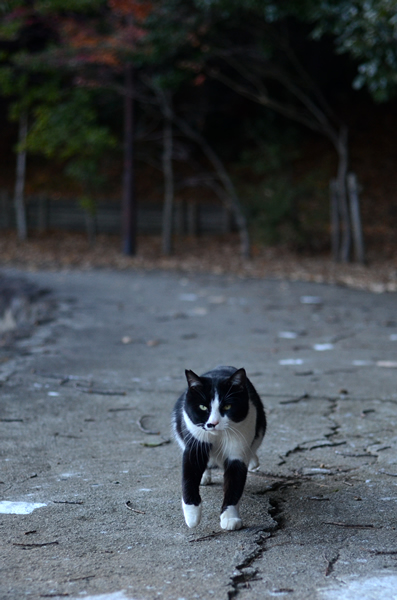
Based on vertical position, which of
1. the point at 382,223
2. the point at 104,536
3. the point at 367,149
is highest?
the point at 367,149

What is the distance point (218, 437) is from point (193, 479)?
0.20 m

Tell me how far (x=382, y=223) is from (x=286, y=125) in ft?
15.3

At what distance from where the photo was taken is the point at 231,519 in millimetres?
2736

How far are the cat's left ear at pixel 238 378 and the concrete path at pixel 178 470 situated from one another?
→ 1.92 ft

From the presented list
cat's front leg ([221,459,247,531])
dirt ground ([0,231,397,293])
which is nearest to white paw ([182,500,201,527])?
cat's front leg ([221,459,247,531])

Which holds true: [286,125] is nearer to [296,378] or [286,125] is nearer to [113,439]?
[296,378]

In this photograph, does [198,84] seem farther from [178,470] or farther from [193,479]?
[193,479]

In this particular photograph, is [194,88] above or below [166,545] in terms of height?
above

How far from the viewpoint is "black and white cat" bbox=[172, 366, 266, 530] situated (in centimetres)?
276

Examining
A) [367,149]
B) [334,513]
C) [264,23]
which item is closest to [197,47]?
[264,23]

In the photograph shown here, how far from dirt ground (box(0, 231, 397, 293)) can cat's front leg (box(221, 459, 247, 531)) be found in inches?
309

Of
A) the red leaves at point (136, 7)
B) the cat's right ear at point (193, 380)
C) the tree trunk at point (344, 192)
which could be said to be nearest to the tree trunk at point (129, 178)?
the red leaves at point (136, 7)

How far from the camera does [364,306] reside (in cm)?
876

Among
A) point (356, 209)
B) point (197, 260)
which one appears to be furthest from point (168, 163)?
point (356, 209)
